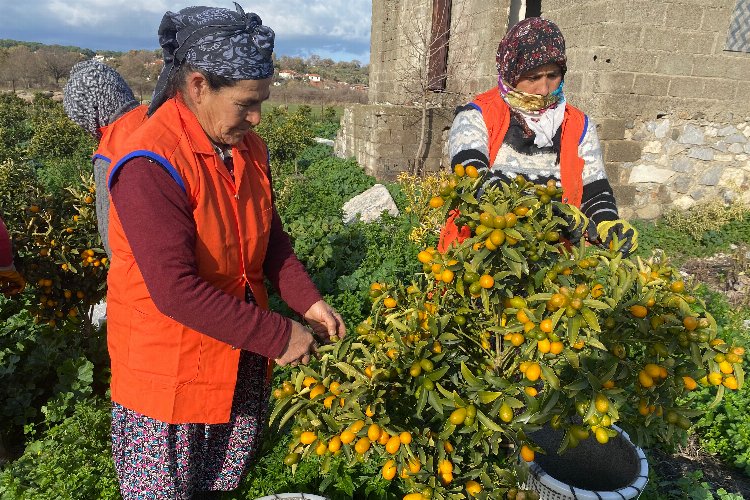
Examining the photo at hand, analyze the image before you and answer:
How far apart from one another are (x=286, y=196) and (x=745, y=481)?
238 inches

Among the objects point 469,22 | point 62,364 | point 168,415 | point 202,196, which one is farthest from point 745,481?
point 469,22

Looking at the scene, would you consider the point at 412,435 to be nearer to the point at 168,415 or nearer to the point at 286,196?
the point at 168,415

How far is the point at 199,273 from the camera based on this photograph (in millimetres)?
1462

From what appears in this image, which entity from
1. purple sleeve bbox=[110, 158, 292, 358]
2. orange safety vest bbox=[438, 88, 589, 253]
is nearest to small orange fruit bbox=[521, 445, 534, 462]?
purple sleeve bbox=[110, 158, 292, 358]

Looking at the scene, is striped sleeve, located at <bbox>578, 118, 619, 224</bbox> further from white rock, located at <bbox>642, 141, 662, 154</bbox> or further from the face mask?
white rock, located at <bbox>642, 141, 662, 154</bbox>

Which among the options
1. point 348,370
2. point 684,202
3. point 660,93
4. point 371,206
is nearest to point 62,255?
point 348,370

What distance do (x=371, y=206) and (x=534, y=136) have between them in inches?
163

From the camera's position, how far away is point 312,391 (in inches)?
→ 54.3

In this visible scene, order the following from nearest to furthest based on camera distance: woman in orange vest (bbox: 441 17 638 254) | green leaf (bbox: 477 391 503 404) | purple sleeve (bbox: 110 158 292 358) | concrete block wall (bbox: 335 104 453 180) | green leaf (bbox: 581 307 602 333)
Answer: green leaf (bbox: 581 307 602 333) → green leaf (bbox: 477 391 503 404) → purple sleeve (bbox: 110 158 292 358) → woman in orange vest (bbox: 441 17 638 254) → concrete block wall (bbox: 335 104 453 180)

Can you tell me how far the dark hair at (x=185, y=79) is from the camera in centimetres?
138

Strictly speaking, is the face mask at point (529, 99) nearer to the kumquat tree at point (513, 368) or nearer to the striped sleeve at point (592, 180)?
the striped sleeve at point (592, 180)

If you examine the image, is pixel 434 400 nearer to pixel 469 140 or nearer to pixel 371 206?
pixel 469 140

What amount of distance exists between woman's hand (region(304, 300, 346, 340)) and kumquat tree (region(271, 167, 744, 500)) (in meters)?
0.28

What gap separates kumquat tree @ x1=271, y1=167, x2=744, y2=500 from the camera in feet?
3.85
